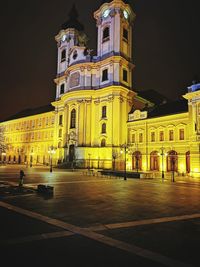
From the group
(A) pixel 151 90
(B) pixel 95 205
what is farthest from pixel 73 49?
(B) pixel 95 205

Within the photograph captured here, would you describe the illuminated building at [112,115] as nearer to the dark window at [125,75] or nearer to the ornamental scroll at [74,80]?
the ornamental scroll at [74,80]

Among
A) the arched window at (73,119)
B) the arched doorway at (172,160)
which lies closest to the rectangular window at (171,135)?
the arched doorway at (172,160)

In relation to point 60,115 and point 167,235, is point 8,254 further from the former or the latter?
point 60,115

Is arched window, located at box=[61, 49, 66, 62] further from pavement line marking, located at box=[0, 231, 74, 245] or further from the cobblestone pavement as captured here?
pavement line marking, located at box=[0, 231, 74, 245]

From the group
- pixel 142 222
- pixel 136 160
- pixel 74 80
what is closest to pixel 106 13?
pixel 74 80

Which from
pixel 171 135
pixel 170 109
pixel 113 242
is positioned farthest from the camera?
pixel 170 109

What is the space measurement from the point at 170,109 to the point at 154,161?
10.5 metres

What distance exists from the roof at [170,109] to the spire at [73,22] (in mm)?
34583

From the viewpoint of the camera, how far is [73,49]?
5838cm

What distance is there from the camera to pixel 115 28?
53.0m

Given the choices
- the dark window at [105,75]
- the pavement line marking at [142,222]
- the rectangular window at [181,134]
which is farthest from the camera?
the dark window at [105,75]

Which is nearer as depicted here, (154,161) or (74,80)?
(154,161)

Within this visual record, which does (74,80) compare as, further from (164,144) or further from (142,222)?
(142,222)

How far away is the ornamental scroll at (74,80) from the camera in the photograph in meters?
55.8
